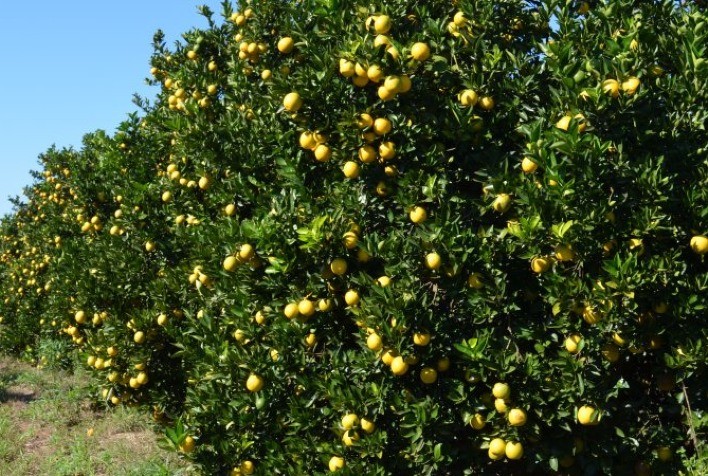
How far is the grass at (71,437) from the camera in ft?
19.6

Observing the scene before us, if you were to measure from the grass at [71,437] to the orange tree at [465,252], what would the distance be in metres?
2.00

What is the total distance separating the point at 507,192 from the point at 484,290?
1.92 ft

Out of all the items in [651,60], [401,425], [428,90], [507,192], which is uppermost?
[651,60]

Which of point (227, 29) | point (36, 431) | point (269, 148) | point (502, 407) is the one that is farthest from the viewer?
point (36, 431)

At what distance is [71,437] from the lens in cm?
703

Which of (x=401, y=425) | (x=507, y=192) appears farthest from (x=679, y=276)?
(x=401, y=425)

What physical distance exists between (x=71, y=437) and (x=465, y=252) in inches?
226

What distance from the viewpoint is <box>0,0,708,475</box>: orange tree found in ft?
11.0

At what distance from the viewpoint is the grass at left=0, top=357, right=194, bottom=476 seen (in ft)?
19.6

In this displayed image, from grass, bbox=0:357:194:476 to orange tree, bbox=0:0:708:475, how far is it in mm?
2000

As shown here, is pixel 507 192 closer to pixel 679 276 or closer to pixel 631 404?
pixel 679 276

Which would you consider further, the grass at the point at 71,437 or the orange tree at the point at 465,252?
the grass at the point at 71,437

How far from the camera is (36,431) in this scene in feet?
24.1

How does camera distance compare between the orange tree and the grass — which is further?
the grass
